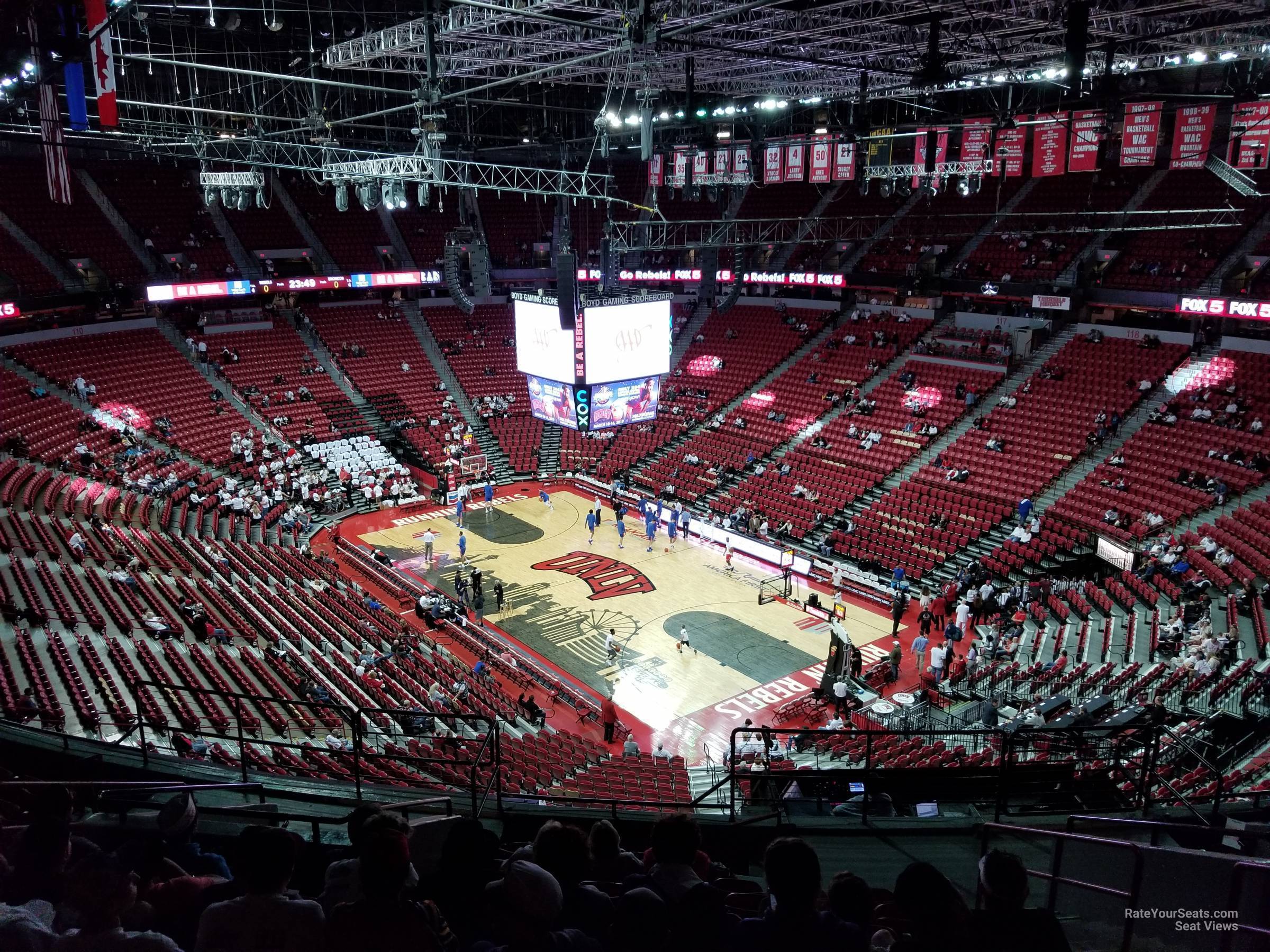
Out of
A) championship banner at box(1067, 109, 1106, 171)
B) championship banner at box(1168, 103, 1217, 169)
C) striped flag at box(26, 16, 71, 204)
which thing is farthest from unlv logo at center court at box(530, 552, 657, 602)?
championship banner at box(1168, 103, 1217, 169)

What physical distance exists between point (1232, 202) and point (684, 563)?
19.4 meters

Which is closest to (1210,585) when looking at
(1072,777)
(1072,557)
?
(1072,557)

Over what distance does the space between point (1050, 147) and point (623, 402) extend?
1039cm

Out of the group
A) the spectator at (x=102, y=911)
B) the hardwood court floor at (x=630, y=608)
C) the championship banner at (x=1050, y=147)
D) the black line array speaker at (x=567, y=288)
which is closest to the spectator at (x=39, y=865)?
the spectator at (x=102, y=911)

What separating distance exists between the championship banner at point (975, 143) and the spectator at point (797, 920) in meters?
18.6

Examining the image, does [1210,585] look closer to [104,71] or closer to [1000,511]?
[1000,511]

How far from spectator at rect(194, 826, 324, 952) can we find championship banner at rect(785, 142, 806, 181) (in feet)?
69.5

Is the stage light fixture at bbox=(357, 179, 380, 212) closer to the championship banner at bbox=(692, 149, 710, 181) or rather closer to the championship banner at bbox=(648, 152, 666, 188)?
the championship banner at bbox=(692, 149, 710, 181)

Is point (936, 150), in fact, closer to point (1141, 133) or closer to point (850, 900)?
point (1141, 133)

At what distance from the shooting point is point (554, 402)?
21.0 meters

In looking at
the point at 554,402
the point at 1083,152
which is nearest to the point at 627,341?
the point at 554,402

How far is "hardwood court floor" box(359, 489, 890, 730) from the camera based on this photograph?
17.6 meters

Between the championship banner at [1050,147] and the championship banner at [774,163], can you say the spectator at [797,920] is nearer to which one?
the championship banner at [1050,147]

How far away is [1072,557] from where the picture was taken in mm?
21234
